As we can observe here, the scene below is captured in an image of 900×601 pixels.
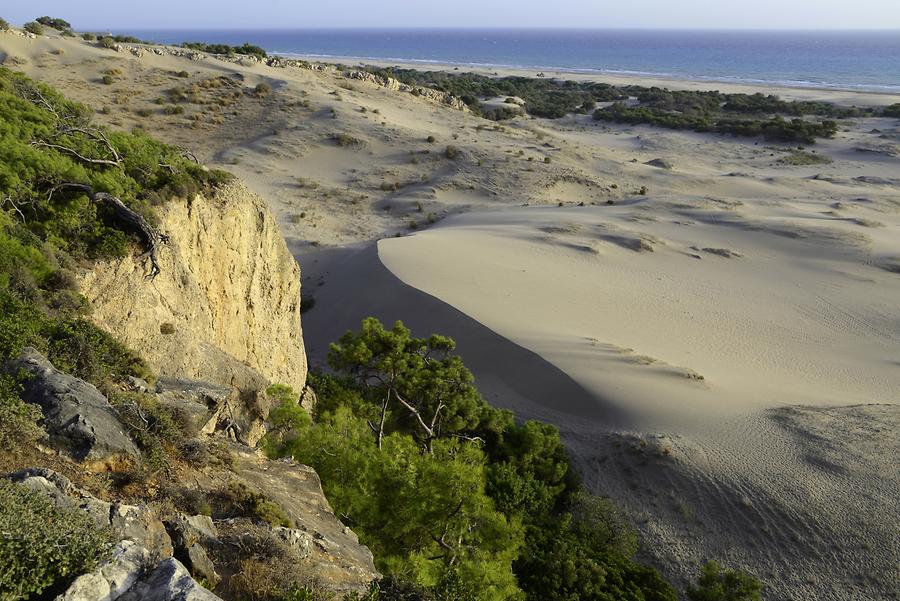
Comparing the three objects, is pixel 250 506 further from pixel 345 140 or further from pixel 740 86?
pixel 740 86

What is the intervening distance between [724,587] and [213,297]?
37.1 ft

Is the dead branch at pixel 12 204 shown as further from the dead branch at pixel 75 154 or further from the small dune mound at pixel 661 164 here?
the small dune mound at pixel 661 164

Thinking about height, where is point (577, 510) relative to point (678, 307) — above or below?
below

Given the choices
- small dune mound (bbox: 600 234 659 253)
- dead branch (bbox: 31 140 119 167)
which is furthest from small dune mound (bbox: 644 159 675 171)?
dead branch (bbox: 31 140 119 167)

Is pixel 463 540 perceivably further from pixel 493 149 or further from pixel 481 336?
pixel 493 149

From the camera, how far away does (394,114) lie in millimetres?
52219

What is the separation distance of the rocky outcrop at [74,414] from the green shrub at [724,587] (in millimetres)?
9988

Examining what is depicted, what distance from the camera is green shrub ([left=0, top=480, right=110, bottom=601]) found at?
393 cm

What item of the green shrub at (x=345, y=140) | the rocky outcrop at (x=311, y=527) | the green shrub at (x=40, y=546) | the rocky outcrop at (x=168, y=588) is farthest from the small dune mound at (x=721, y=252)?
the green shrub at (x=40, y=546)

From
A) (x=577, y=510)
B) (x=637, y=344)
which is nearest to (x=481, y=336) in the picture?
(x=637, y=344)

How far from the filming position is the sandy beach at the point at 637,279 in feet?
44.7

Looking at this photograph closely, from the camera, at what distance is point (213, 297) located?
40.7 feet

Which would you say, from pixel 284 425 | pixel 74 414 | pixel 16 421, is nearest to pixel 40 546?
pixel 16 421

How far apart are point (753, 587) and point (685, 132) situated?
57715 millimetres
